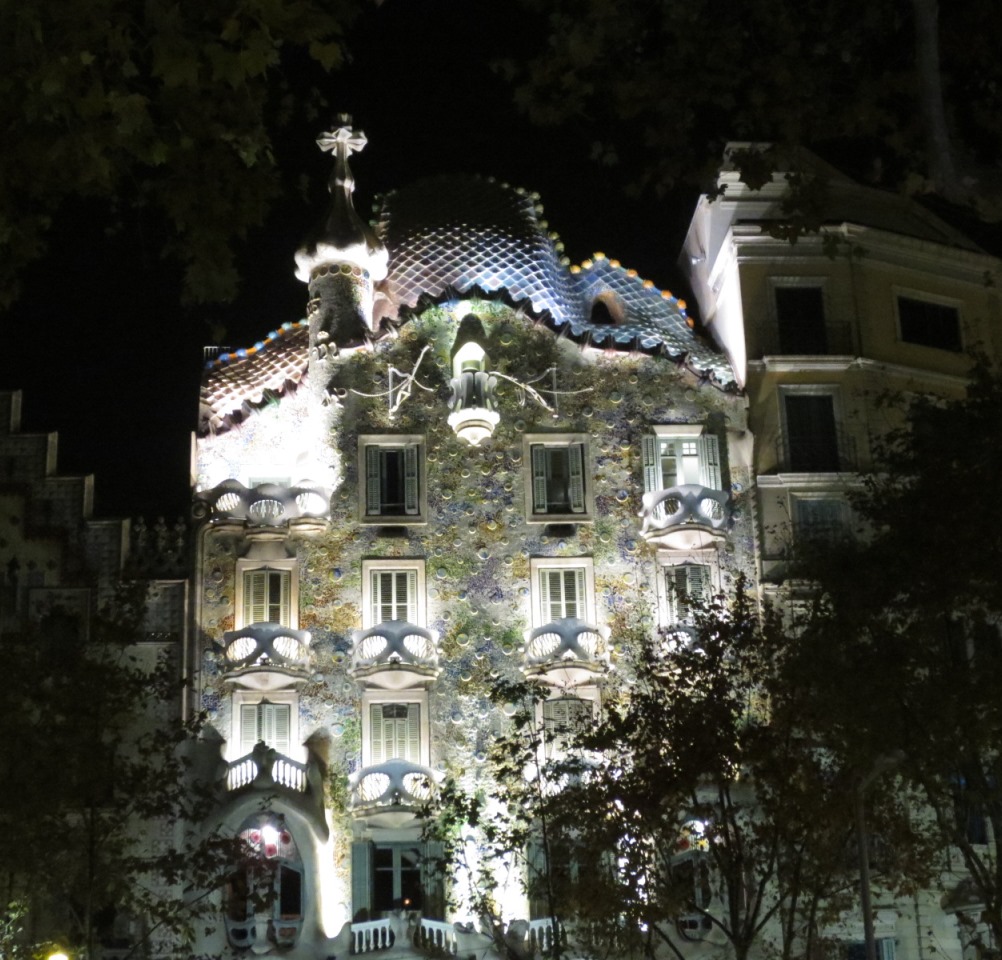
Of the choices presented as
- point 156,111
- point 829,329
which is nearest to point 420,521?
point 829,329

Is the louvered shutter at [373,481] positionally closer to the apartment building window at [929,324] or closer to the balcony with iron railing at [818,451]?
the balcony with iron railing at [818,451]

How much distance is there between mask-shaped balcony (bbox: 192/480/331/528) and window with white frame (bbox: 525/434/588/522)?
4342mm

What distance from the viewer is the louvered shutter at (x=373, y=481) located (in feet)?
136

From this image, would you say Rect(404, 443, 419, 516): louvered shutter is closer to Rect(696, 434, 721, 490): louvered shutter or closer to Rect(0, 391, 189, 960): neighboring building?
Rect(0, 391, 189, 960): neighboring building

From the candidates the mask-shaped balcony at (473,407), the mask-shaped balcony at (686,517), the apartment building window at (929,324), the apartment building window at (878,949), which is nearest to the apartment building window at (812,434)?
the mask-shaped balcony at (686,517)

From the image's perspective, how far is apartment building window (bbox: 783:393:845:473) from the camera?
42031mm

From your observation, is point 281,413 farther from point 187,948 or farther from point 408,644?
point 187,948

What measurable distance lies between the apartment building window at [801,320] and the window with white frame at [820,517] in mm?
3257

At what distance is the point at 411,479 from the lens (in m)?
41.7

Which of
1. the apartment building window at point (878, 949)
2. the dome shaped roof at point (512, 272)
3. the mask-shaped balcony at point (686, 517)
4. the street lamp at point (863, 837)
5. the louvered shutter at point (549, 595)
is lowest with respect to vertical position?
the apartment building window at point (878, 949)

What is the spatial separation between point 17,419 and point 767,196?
16283 mm

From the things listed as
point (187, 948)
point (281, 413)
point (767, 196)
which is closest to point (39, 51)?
point (187, 948)

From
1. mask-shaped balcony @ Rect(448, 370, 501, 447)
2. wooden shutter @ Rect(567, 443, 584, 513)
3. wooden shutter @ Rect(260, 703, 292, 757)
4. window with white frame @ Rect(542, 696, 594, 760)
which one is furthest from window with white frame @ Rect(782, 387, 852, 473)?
wooden shutter @ Rect(260, 703, 292, 757)

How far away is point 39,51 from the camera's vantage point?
15.6 m
